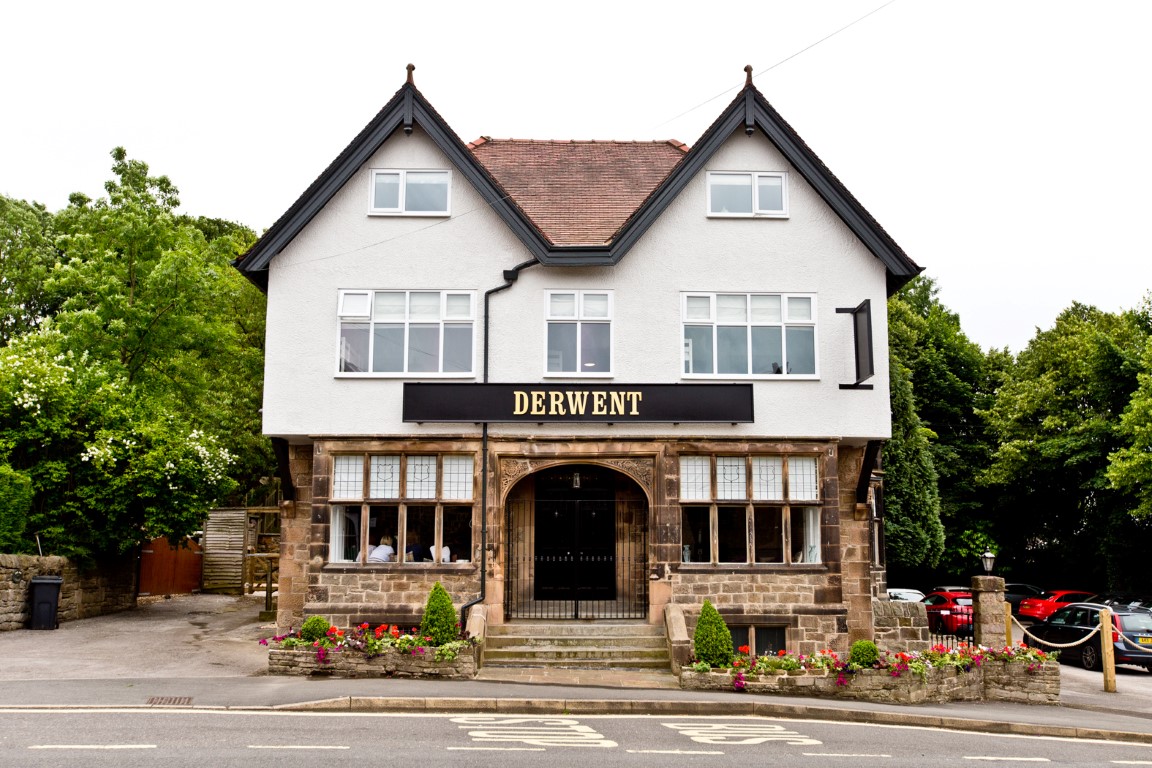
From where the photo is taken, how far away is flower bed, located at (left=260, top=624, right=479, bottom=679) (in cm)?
1598

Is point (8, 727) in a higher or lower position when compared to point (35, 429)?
lower

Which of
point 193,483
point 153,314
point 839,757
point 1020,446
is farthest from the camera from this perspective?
point 1020,446

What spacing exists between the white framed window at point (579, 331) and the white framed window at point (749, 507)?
258 cm

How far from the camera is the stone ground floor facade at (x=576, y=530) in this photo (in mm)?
Answer: 18906

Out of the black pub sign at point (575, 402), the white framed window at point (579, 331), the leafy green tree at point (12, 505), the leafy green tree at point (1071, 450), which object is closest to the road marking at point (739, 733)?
the black pub sign at point (575, 402)

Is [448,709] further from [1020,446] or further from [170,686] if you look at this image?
[1020,446]

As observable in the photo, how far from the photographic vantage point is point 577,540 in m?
20.8

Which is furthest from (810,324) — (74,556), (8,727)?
(74,556)

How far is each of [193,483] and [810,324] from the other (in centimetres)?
1565

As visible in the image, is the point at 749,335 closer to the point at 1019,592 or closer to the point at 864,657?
the point at 864,657

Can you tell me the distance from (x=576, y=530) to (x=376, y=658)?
5.52 meters

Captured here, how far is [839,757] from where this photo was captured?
11336 mm

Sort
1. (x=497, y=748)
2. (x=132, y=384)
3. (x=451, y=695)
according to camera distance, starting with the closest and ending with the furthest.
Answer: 1. (x=497, y=748)
2. (x=451, y=695)
3. (x=132, y=384)

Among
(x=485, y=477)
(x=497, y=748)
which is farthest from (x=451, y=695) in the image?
(x=485, y=477)
